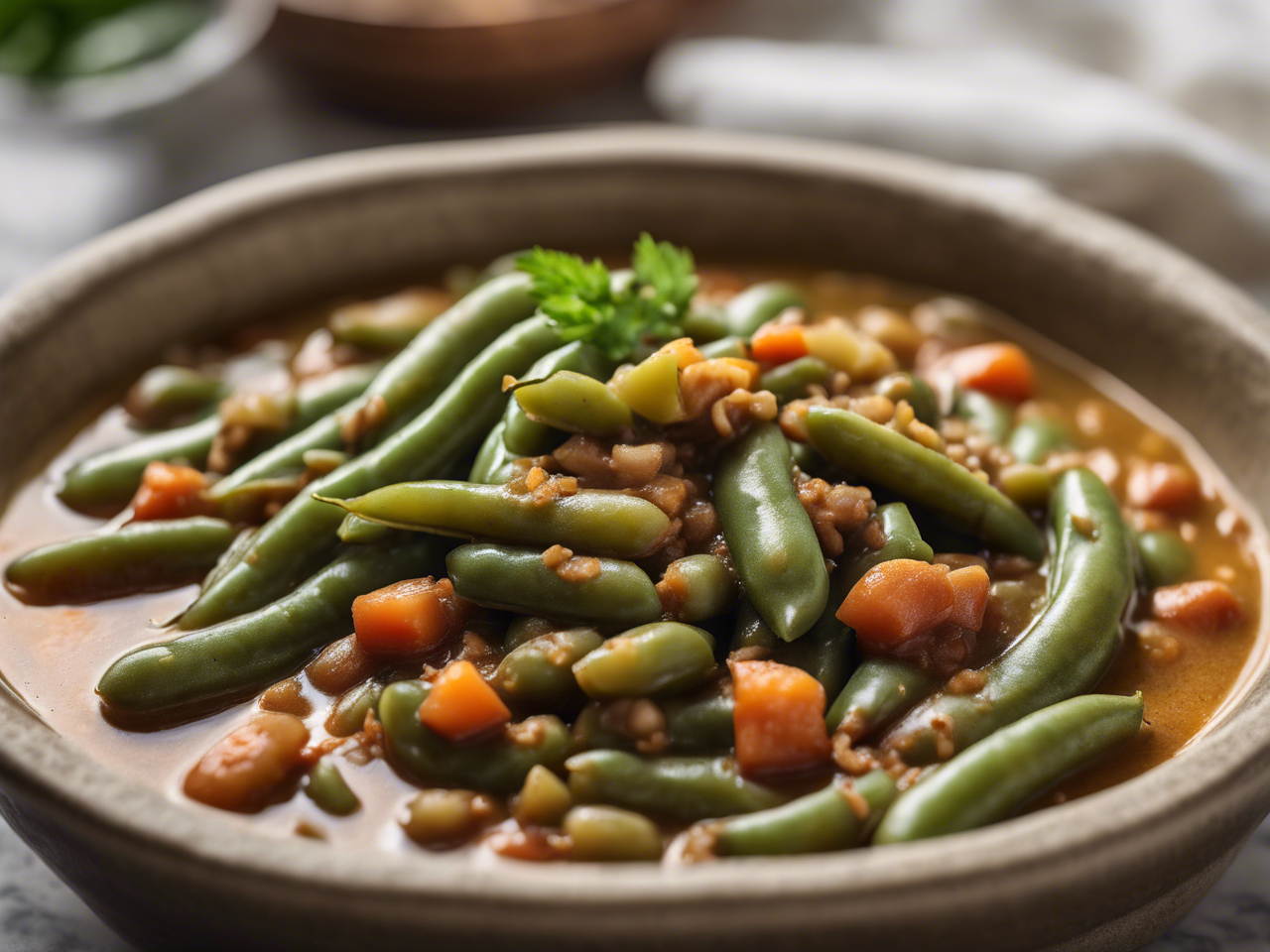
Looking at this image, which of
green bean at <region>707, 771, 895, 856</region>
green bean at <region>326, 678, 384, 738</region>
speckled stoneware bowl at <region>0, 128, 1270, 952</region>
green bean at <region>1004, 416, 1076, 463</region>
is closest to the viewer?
speckled stoneware bowl at <region>0, 128, 1270, 952</region>

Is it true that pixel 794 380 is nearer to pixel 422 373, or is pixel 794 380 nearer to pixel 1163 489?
pixel 422 373

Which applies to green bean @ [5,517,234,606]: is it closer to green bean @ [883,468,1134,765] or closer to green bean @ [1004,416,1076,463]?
Answer: green bean @ [883,468,1134,765]

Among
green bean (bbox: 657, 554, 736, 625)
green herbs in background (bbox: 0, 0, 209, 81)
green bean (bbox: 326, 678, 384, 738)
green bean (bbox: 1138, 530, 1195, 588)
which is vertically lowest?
green bean (bbox: 326, 678, 384, 738)

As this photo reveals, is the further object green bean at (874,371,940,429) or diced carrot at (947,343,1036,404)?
diced carrot at (947,343,1036,404)

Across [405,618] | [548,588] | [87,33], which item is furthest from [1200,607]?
[87,33]

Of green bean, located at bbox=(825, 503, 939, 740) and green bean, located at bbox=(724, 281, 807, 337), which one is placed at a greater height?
green bean, located at bbox=(724, 281, 807, 337)

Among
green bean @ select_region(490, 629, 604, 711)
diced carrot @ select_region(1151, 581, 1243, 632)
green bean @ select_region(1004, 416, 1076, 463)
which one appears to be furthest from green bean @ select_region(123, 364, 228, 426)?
diced carrot @ select_region(1151, 581, 1243, 632)
